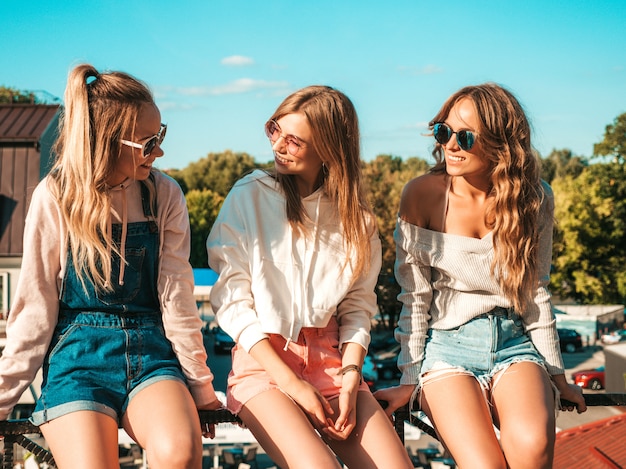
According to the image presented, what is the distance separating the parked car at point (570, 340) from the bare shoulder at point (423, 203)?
105ft

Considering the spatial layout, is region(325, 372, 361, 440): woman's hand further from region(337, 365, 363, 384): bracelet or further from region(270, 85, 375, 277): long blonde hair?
region(270, 85, 375, 277): long blonde hair

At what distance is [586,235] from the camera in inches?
1510

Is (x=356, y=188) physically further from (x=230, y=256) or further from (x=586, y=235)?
(x=586, y=235)

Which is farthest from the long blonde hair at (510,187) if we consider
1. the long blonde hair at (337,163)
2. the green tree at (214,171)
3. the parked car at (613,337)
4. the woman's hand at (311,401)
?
the green tree at (214,171)

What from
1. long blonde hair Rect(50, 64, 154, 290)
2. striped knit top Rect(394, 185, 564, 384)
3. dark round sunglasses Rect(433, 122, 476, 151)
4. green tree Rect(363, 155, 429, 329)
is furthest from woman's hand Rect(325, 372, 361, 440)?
green tree Rect(363, 155, 429, 329)

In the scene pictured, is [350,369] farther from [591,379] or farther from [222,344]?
[222,344]

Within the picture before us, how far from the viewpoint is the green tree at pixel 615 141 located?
140 feet

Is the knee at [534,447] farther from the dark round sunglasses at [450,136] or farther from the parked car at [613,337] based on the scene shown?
the parked car at [613,337]

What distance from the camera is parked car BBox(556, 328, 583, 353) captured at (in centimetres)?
3338

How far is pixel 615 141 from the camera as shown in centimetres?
4272

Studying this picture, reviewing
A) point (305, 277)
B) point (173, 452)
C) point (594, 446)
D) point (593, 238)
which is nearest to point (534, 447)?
point (305, 277)

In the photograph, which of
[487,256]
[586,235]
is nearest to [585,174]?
[586,235]

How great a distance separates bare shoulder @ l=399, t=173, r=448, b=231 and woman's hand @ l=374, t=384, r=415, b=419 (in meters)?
0.75

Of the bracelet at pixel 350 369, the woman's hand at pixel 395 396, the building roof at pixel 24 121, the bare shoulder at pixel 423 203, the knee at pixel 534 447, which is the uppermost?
the building roof at pixel 24 121
